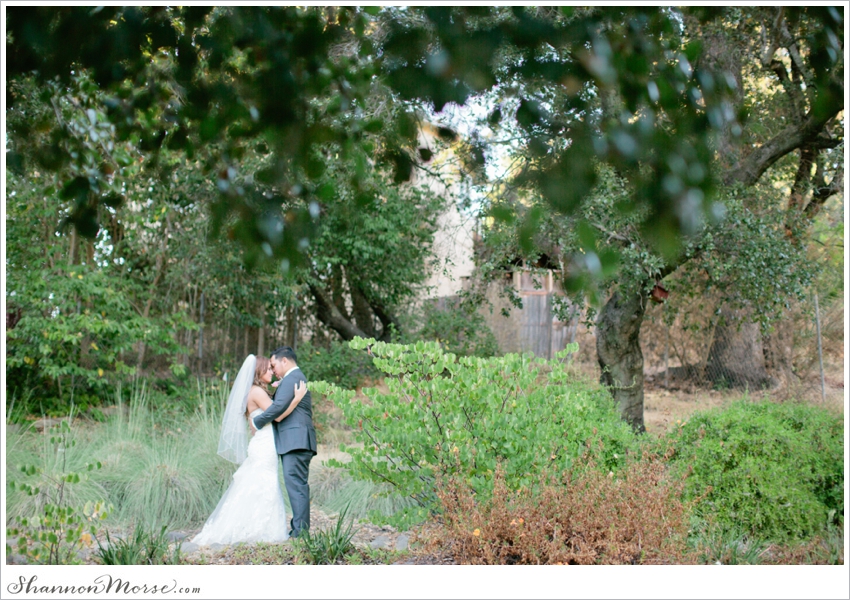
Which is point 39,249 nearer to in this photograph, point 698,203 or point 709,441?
point 709,441

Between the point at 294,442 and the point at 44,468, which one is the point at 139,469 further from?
the point at 294,442

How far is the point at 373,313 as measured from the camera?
30.1 feet

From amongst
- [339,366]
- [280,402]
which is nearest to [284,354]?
[280,402]

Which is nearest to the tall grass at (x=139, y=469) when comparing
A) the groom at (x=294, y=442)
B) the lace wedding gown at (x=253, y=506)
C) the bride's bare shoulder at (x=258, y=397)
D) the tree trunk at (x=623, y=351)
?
the lace wedding gown at (x=253, y=506)

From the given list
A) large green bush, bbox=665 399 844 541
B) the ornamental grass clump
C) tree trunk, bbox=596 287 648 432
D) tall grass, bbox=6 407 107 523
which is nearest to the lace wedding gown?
tall grass, bbox=6 407 107 523

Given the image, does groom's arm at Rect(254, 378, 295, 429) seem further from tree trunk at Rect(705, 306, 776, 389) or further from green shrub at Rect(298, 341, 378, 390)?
tree trunk at Rect(705, 306, 776, 389)

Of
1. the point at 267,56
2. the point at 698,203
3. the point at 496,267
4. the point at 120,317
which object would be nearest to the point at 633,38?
the point at 698,203

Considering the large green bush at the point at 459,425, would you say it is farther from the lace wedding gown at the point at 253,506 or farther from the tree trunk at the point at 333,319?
the tree trunk at the point at 333,319

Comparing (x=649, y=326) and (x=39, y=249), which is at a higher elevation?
(x=39, y=249)

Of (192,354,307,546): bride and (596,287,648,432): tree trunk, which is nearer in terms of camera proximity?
(192,354,307,546): bride

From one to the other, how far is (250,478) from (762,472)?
2.84 m

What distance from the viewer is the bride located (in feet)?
13.7

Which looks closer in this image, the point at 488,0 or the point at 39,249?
Result: the point at 488,0

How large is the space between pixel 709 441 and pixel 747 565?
84 centimetres
